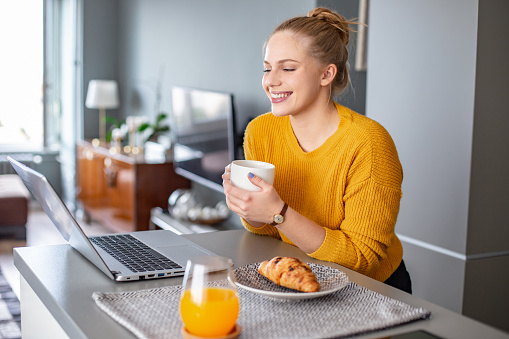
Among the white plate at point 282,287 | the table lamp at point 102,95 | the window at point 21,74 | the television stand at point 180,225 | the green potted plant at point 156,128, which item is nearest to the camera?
the white plate at point 282,287

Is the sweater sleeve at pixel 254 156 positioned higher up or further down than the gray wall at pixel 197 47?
further down

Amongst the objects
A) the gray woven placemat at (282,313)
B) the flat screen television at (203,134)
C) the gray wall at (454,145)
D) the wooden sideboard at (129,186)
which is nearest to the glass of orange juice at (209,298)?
the gray woven placemat at (282,313)

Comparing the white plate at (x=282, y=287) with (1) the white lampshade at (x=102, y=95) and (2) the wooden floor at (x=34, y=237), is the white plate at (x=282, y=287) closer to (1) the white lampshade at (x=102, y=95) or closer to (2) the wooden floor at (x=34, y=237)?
(2) the wooden floor at (x=34, y=237)

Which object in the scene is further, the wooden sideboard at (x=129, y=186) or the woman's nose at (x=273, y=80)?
the wooden sideboard at (x=129, y=186)

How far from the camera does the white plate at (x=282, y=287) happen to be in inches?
42.0

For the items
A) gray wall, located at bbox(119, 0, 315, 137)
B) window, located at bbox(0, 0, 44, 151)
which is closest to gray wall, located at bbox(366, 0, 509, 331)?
gray wall, located at bbox(119, 0, 315, 137)

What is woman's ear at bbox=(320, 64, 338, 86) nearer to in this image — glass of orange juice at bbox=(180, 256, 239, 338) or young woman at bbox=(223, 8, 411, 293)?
young woman at bbox=(223, 8, 411, 293)

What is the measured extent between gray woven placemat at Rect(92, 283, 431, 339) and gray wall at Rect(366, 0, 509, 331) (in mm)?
1115

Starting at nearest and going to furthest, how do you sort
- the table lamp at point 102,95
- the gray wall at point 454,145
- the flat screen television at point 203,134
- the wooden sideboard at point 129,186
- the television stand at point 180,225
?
1. the gray wall at point 454,145
2. the flat screen television at point 203,134
3. the television stand at point 180,225
4. the wooden sideboard at point 129,186
5. the table lamp at point 102,95

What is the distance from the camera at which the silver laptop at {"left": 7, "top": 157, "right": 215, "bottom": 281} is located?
4.08ft

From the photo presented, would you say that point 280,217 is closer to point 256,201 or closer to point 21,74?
point 256,201

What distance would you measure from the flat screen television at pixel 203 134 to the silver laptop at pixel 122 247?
2141 millimetres

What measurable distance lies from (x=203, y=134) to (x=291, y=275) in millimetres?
2971

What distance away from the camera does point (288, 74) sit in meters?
1.60
